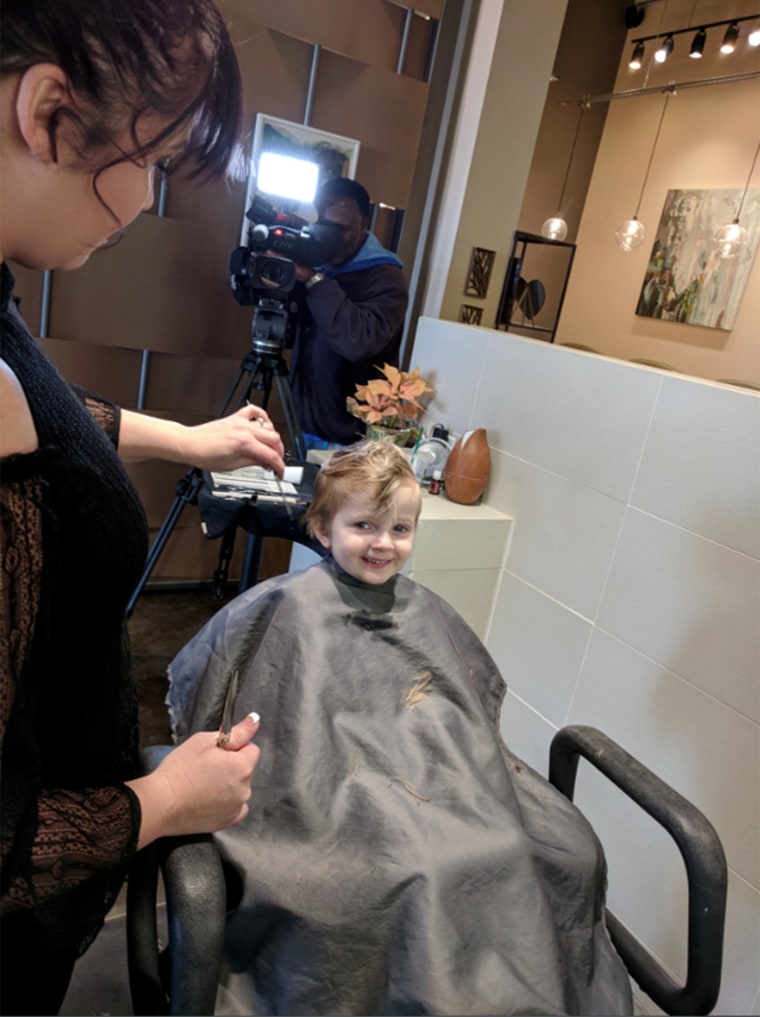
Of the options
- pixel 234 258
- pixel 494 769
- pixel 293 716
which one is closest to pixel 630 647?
pixel 494 769

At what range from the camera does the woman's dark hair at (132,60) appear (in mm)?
420

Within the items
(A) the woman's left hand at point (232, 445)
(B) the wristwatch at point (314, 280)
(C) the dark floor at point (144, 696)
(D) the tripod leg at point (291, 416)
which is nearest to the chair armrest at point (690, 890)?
(A) the woman's left hand at point (232, 445)

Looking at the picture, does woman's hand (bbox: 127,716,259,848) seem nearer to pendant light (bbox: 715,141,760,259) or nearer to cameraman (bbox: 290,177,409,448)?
cameraman (bbox: 290,177,409,448)

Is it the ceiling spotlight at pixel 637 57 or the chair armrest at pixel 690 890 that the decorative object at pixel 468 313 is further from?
the ceiling spotlight at pixel 637 57

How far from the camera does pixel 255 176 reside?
2.28 meters

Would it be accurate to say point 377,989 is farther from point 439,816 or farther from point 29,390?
point 29,390

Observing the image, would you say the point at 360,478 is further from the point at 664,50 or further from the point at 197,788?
the point at 664,50

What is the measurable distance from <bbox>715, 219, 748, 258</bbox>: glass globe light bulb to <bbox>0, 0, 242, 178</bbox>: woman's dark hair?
3.90m

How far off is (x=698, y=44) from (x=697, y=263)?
1.27m

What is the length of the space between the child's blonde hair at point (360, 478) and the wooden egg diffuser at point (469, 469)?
2.01 feet

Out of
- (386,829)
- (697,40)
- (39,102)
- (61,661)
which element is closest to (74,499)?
(61,661)

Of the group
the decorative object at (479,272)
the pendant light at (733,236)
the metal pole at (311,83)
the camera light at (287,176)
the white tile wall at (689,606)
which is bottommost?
the white tile wall at (689,606)

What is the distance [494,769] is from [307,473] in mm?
995

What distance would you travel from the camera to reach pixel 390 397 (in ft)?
6.70
